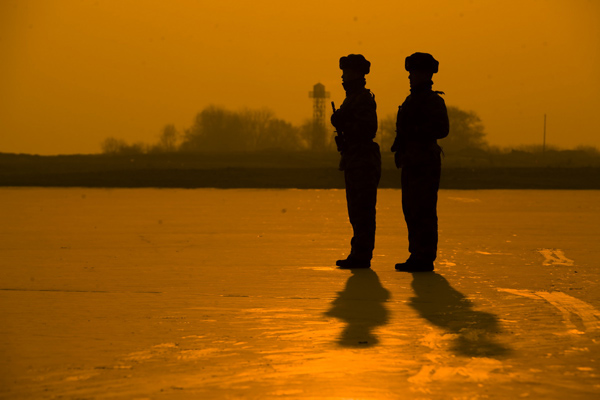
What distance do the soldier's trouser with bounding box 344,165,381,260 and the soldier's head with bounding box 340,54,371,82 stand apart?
0.97m

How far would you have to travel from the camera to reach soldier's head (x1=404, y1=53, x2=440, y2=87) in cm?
1105

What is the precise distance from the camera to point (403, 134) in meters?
11.0

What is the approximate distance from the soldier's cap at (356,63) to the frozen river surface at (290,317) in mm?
2108

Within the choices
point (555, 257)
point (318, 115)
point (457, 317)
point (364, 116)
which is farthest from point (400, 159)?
point (318, 115)

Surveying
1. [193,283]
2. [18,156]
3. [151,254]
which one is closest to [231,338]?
[193,283]

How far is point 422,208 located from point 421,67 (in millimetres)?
1436

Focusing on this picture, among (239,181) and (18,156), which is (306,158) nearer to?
(18,156)

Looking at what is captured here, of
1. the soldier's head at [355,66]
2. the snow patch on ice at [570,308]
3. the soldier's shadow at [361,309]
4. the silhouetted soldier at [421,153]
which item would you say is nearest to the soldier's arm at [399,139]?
the silhouetted soldier at [421,153]

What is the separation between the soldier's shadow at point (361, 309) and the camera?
699cm

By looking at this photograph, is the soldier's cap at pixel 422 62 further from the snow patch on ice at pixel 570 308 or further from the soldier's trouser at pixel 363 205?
the snow patch on ice at pixel 570 308

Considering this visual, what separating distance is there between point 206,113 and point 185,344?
132127mm

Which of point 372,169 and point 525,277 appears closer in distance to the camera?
point 525,277

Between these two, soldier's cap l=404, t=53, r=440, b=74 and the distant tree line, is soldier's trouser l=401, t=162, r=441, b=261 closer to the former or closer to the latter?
soldier's cap l=404, t=53, r=440, b=74

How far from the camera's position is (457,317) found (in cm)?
790
